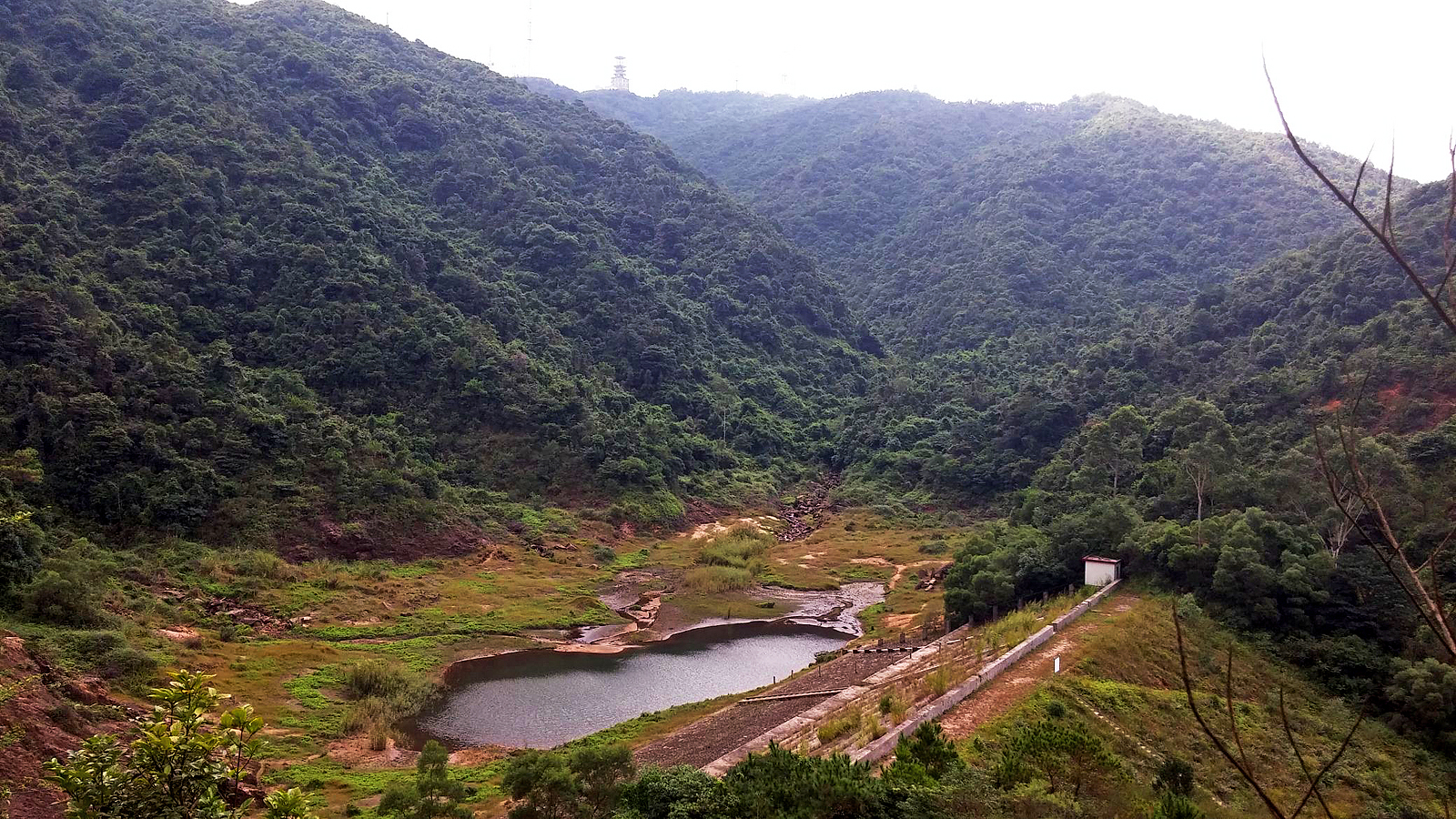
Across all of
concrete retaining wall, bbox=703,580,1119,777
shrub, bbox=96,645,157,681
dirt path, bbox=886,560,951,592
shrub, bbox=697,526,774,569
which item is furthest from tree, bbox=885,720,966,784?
shrub, bbox=697,526,774,569

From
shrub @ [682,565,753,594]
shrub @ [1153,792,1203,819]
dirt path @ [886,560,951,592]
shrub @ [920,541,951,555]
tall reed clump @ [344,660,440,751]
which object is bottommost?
dirt path @ [886,560,951,592]

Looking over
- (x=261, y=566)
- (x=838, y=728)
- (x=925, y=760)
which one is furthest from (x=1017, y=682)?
(x=261, y=566)

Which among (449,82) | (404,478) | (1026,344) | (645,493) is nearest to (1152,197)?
(1026,344)

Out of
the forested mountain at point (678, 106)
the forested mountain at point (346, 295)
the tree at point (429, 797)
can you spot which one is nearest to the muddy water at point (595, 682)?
the tree at point (429, 797)

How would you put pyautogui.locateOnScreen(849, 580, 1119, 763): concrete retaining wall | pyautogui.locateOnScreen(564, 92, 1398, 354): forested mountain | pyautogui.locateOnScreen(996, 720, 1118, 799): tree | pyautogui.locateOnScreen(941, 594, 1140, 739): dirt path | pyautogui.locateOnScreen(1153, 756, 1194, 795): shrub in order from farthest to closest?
1. pyautogui.locateOnScreen(564, 92, 1398, 354): forested mountain
2. pyautogui.locateOnScreen(941, 594, 1140, 739): dirt path
3. pyautogui.locateOnScreen(849, 580, 1119, 763): concrete retaining wall
4. pyautogui.locateOnScreen(1153, 756, 1194, 795): shrub
5. pyautogui.locateOnScreen(996, 720, 1118, 799): tree

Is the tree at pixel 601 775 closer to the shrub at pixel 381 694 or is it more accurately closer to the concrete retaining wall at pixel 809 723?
the concrete retaining wall at pixel 809 723

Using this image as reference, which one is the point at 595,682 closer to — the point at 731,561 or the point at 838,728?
the point at 838,728

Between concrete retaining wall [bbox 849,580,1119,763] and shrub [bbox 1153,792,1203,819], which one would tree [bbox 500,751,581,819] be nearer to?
concrete retaining wall [bbox 849,580,1119,763]
